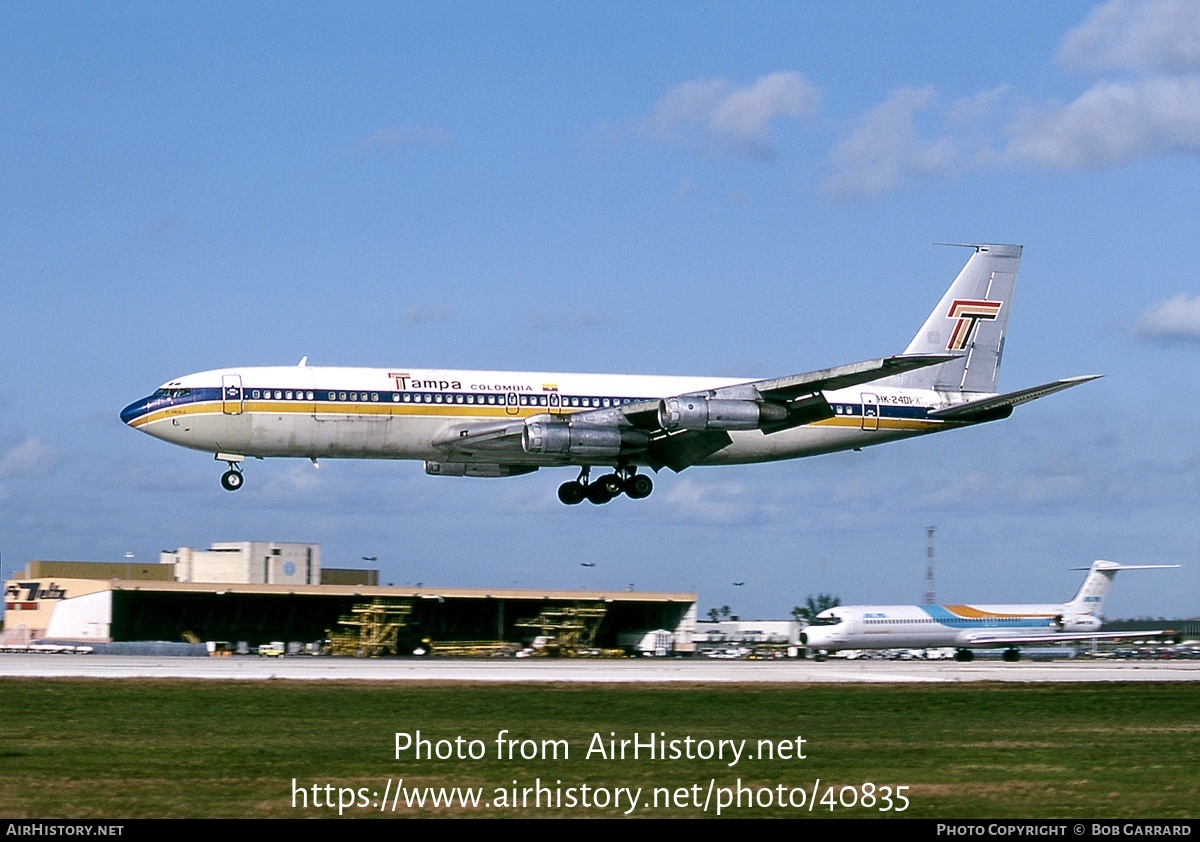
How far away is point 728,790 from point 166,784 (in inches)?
353

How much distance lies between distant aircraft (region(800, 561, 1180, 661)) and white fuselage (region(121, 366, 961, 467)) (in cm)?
3979

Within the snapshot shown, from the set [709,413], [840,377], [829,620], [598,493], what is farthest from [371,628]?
[840,377]

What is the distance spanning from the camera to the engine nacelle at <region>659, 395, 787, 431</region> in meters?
53.6

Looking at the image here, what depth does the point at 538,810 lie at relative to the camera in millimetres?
22188

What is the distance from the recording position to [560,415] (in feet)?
180

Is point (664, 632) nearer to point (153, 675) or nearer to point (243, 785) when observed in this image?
point (153, 675)

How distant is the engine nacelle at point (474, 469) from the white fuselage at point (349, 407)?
231 centimetres

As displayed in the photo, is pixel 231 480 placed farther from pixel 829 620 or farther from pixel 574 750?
pixel 829 620

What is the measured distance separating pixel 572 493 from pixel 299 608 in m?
52.9

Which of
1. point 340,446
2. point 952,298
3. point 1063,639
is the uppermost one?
point 952,298

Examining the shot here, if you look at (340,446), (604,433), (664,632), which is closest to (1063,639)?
(664,632)

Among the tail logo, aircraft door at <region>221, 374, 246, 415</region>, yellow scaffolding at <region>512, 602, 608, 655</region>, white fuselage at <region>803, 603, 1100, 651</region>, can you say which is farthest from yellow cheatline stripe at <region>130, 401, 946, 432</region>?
yellow scaffolding at <region>512, 602, 608, 655</region>

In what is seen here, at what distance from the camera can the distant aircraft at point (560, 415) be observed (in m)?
51.9

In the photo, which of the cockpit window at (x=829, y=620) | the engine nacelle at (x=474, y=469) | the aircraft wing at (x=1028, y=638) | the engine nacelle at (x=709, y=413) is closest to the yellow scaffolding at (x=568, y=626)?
the cockpit window at (x=829, y=620)
